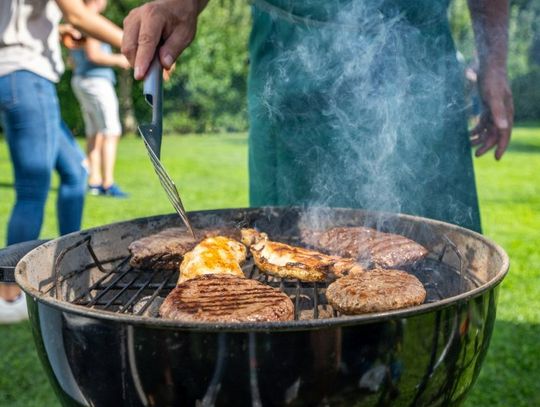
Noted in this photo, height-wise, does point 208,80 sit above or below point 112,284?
above

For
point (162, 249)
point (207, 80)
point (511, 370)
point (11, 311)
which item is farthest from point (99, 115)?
point (207, 80)

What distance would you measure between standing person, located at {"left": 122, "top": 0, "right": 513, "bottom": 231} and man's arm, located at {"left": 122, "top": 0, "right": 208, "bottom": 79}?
0.63 m

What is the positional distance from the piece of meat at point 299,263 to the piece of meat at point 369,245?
7 cm

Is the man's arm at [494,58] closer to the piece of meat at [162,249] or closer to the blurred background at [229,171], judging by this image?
the blurred background at [229,171]

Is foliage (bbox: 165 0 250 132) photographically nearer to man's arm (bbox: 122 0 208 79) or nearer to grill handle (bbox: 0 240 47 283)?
man's arm (bbox: 122 0 208 79)

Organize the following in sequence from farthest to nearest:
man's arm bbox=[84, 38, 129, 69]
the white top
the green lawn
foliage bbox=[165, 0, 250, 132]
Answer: foliage bbox=[165, 0, 250, 132] → man's arm bbox=[84, 38, 129, 69] → the white top → the green lawn

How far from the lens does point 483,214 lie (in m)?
6.98

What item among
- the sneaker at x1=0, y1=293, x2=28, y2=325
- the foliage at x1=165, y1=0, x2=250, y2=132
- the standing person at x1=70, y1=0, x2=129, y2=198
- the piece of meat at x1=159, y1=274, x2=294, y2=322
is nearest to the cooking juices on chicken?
the piece of meat at x1=159, y1=274, x2=294, y2=322

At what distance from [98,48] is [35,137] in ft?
13.6

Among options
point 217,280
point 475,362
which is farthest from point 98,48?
point 475,362

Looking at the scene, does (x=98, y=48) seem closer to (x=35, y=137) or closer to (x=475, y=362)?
(x=35, y=137)

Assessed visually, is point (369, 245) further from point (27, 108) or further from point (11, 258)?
point (27, 108)

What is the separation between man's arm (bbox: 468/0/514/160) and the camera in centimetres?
270

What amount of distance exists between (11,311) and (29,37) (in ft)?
5.45
